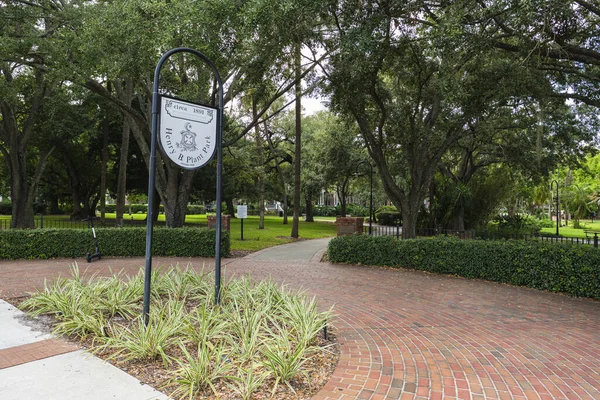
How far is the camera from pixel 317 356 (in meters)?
3.58

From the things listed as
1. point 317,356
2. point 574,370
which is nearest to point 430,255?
point 574,370

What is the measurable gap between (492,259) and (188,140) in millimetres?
6416

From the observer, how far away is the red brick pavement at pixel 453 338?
10.1ft

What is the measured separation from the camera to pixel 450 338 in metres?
4.20

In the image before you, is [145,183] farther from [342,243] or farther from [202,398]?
[202,398]

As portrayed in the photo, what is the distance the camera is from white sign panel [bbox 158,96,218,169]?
4.25m

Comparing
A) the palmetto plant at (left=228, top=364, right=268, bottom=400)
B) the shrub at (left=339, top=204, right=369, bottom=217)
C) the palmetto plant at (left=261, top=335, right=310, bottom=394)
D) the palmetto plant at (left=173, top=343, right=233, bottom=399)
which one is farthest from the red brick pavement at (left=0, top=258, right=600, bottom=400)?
the shrub at (left=339, top=204, right=369, bottom=217)

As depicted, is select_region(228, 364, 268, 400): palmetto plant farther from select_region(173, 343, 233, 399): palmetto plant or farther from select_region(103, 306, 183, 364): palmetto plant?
select_region(103, 306, 183, 364): palmetto plant

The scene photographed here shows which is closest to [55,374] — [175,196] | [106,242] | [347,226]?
[106,242]

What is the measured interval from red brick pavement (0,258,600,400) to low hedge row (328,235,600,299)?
1.04ft

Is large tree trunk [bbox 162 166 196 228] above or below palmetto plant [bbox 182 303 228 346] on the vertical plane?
above

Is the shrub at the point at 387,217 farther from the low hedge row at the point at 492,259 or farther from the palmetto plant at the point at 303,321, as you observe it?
the palmetto plant at the point at 303,321

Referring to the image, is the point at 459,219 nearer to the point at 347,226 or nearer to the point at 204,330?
the point at 347,226

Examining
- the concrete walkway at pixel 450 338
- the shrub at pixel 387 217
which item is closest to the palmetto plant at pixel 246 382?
the concrete walkway at pixel 450 338
